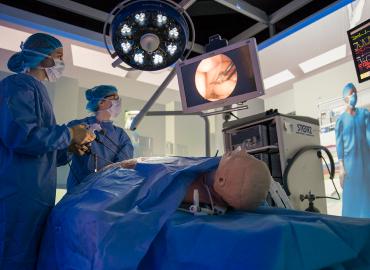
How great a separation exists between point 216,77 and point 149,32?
28.4 inches

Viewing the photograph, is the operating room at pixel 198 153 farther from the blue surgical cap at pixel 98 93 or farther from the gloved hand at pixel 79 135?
the gloved hand at pixel 79 135

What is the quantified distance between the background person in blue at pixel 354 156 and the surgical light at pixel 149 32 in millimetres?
2810

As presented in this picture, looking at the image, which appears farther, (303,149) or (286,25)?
(286,25)

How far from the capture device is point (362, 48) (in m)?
2.75

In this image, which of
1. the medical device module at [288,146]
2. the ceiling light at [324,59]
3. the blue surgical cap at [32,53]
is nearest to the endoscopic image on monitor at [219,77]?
the medical device module at [288,146]

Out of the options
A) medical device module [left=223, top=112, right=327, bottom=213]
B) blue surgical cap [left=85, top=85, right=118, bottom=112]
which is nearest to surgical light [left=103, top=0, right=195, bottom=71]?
blue surgical cap [left=85, top=85, right=118, bottom=112]

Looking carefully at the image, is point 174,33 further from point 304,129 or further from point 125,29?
point 304,129

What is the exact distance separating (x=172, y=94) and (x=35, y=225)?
325 centimetres

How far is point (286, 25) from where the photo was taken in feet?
9.55

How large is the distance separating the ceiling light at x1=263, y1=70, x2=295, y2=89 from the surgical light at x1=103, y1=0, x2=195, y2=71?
3053 mm

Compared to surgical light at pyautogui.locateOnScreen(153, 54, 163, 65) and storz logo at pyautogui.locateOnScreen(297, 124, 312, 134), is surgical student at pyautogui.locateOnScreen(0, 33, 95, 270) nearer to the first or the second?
surgical light at pyautogui.locateOnScreen(153, 54, 163, 65)

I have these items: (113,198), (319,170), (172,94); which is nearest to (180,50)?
(113,198)

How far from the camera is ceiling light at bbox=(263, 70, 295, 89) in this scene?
425cm

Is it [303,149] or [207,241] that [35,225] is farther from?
[303,149]
